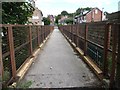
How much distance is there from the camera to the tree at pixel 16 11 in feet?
25.7

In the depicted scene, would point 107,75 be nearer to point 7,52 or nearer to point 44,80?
point 44,80

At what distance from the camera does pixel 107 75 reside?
15.8 feet

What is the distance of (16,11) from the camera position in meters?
8.24

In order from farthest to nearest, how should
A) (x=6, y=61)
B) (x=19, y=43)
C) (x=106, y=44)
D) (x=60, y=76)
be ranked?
(x=19, y=43)
(x=60, y=76)
(x=106, y=44)
(x=6, y=61)

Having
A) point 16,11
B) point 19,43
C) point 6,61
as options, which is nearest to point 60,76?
point 19,43

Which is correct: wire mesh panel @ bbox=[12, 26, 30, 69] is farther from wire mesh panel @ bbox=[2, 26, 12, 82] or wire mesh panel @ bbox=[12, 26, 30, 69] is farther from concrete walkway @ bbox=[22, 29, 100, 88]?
wire mesh panel @ bbox=[2, 26, 12, 82]

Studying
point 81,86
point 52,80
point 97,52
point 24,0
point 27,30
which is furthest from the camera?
point 24,0

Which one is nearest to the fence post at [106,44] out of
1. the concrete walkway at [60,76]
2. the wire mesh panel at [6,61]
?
the concrete walkway at [60,76]

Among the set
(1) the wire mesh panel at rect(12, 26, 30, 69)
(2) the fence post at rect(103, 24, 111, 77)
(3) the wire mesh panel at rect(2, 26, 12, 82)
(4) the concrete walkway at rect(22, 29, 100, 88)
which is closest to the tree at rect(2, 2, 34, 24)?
(1) the wire mesh panel at rect(12, 26, 30, 69)

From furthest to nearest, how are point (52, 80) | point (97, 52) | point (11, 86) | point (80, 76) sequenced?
point (97, 52) → point (80, 76) → point (52, 80) → point (11, 86)

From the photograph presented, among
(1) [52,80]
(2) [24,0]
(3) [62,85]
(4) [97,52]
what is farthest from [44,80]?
(2) [24,0]

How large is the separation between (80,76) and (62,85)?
3.12ft

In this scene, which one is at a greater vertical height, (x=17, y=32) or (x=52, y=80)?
(x=17, y=32)

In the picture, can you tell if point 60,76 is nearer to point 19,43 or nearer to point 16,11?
point 19,43
